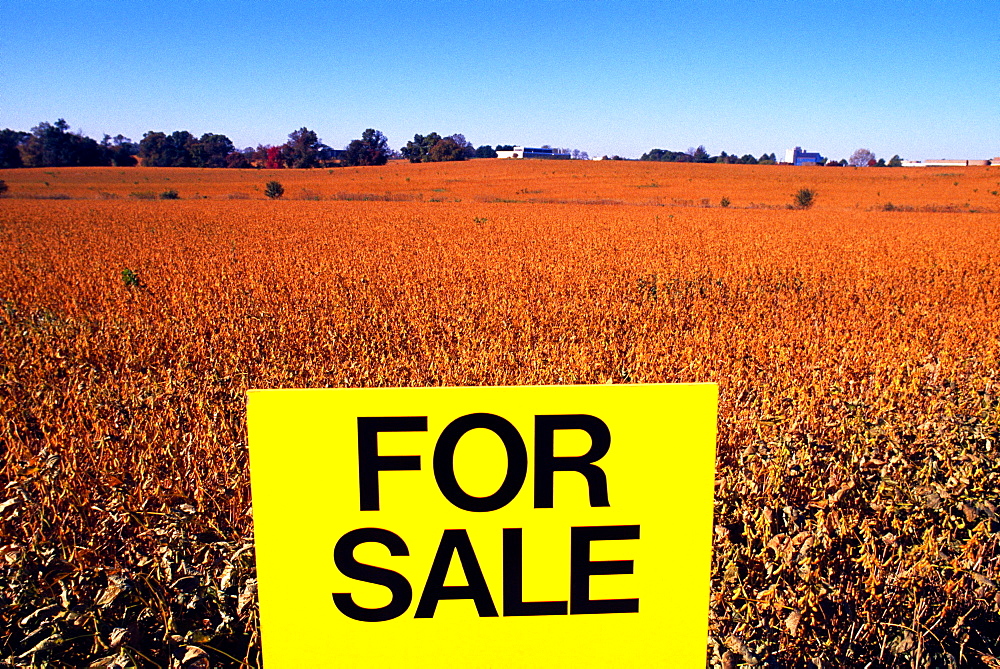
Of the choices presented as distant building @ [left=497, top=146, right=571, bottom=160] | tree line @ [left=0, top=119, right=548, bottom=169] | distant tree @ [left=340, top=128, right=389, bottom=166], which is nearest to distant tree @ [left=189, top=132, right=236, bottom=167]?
tree line @ [left=0, top=119, right=548, bottom=169]

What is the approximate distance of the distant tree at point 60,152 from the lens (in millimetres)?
71688

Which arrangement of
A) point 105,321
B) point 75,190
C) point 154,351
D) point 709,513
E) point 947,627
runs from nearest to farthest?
1. point 709,513
2. point 947,627
3. point 154,351
4. point 105,321
5. point 75,190

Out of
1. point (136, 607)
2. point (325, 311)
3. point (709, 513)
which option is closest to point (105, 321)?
point (325, 311)

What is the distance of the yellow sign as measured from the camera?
47.9 inches

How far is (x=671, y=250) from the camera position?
1289 cm

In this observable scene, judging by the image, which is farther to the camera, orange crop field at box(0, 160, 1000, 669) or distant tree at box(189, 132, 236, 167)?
distant tree at box(189, 132, 236, 167)

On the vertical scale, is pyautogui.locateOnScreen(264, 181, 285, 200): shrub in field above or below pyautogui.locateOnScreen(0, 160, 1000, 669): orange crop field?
above

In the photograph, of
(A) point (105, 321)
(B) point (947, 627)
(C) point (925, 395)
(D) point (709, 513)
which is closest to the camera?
(D) point (709, 513)

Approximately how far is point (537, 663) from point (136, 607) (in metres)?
1.72

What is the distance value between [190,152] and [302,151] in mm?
12554

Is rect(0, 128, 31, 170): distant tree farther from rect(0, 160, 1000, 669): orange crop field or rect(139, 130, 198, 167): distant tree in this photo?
rect(0, 160, 1000, 669): orange crop field

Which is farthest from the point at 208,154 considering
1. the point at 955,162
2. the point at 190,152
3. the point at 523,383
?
the point at 955,162

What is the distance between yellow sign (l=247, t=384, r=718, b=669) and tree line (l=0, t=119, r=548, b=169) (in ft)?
261

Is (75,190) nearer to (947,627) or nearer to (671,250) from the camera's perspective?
(671,250)
